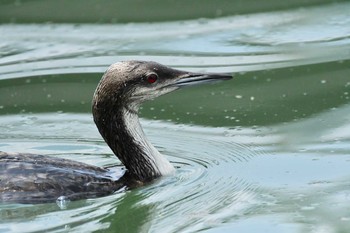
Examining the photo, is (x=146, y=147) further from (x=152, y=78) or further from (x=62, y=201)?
(x=62, y=201)

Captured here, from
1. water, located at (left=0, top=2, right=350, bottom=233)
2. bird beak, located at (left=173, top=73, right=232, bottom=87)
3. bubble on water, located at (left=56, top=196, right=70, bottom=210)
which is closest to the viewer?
water, located at (left=0, top=2, right=350, bottom=233)

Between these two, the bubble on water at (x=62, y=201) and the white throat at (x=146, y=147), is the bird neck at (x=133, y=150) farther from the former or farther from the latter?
the bubble on water at (x=62, y=201)

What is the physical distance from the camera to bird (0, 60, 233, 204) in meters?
8.92

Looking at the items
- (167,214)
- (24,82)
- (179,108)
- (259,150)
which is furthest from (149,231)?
(24,82)

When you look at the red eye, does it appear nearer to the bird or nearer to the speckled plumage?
the bird

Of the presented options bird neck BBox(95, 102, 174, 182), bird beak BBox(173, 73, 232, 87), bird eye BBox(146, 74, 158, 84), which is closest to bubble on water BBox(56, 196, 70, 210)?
bird neck BBox(95, 102, 174, 182)

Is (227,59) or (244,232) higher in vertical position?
(227,59)

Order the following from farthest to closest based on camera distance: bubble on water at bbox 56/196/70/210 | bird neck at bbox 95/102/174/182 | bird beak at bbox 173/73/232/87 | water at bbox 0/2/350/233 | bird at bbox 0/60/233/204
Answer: bird beak at bbox 173/73/232/87, bird neck at bbox 95/102/174/182, bird at bbox 0/60/233/204, bubble on water at bbox 56/196/70/210, water at bbox 0/2/350/233

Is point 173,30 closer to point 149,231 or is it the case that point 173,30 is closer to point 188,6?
point 188,6

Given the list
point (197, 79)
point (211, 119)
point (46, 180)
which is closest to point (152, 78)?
point (197, 79)

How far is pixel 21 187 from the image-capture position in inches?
349

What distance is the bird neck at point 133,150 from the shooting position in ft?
30.9

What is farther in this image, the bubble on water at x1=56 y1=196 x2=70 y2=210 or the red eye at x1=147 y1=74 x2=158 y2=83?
the red eye at x1=147 y1=74 x2=158 y2=83

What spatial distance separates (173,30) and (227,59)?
1.13m
